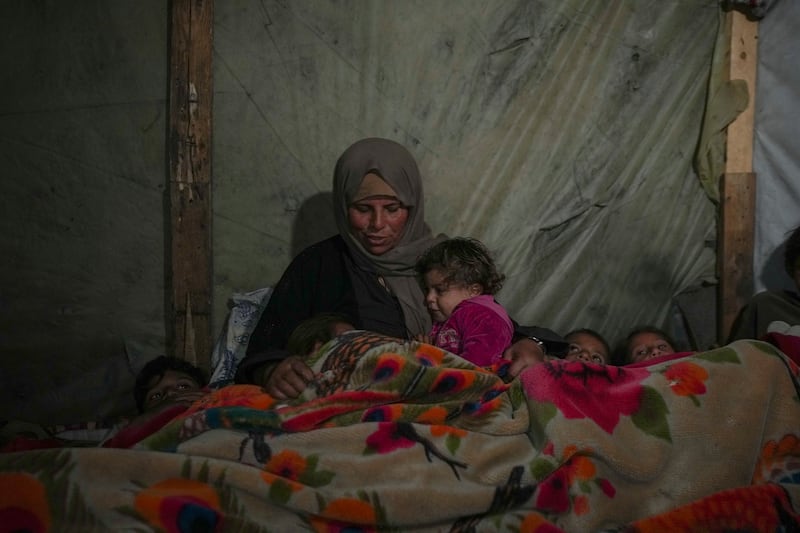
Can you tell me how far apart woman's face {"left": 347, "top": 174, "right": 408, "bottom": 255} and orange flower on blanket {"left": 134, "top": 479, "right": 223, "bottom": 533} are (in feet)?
4.02

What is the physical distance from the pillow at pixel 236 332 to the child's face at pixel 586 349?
1269 millimetres

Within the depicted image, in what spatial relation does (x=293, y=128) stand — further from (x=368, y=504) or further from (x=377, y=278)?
(x=368, y=504)

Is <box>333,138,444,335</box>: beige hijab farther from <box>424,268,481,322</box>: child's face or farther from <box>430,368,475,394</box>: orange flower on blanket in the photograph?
<box>430,368,475,394</box>: orange flower on blanket

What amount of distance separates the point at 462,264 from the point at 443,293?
0.41 feet

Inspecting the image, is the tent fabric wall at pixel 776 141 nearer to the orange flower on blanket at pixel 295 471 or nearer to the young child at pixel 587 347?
the young child at pixel 587 347

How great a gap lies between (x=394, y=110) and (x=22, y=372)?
1.84 m

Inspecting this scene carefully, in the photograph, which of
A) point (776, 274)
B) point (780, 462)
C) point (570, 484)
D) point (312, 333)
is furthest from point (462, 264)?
point (776, 274)

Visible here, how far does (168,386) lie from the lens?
243 centimetres

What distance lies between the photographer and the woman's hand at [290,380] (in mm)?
1703

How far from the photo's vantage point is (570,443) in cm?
151

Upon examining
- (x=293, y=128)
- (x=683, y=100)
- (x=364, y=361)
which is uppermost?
(x=683, y=100)

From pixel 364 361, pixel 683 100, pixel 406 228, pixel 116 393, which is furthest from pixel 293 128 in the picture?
pixel 683 100

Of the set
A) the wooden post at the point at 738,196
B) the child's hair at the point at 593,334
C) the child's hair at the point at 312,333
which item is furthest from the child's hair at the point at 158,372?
the wooden post at the point at 738,196

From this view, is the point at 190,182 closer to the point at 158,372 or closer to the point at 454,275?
the point at 158,372
